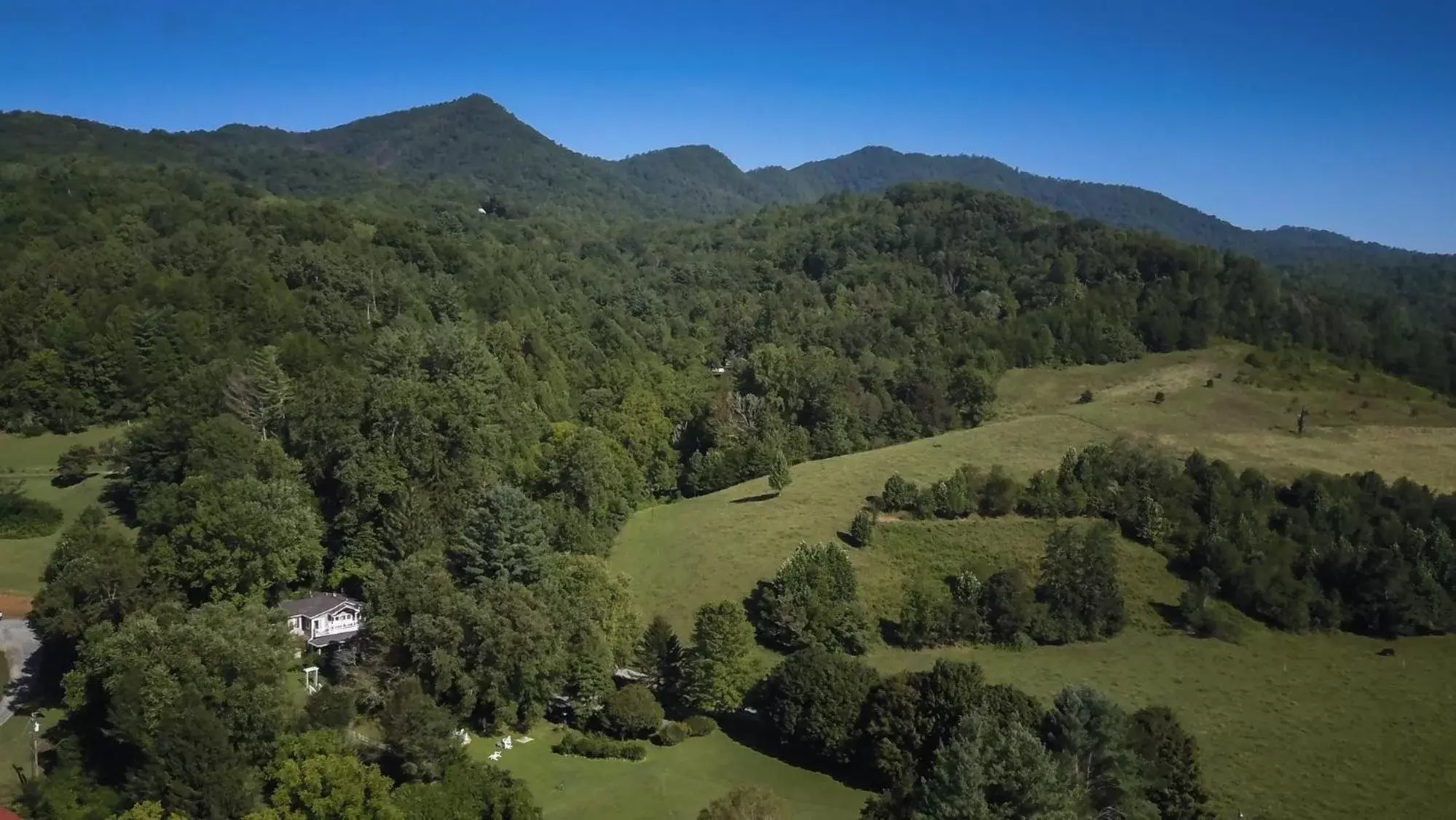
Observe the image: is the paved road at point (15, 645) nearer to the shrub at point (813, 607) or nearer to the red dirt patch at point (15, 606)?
the red dirt patch at point (15, 606)

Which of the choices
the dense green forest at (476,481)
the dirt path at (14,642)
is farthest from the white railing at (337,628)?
the dirt path at (14,642)

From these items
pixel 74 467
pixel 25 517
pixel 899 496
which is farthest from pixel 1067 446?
pixel 25 517

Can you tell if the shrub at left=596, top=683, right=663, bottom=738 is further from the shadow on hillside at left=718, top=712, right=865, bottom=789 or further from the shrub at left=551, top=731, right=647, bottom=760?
the shadow on hillside at left=718, top=712, right=865, bottom=789

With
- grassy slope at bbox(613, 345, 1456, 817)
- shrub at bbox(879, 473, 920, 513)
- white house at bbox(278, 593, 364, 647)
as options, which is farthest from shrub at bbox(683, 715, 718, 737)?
shrub at bbox(879, 473, 920, 513)

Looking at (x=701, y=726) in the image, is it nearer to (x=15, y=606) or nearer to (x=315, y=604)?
(x=315, y=604)

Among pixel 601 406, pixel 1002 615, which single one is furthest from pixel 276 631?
pixel 601 406

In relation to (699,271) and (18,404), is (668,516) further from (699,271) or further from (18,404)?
(699,271)
